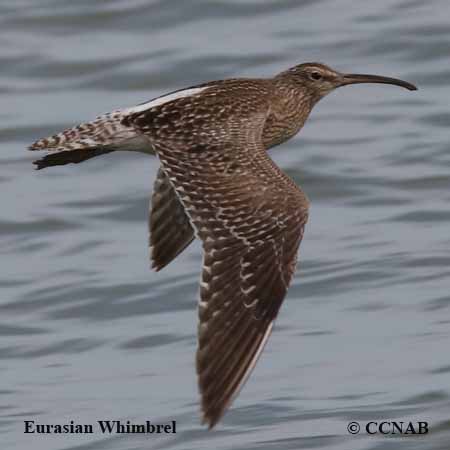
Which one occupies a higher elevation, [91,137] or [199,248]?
[91,137]

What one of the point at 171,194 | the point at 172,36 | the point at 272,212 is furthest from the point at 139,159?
the point at 272,212

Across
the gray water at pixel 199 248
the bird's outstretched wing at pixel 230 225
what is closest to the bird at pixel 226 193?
the bird's outstretched wing at pixel 230 225

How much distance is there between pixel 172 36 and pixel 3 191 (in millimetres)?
4034

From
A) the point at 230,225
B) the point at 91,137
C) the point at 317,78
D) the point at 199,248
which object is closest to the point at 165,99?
the point at 91,137

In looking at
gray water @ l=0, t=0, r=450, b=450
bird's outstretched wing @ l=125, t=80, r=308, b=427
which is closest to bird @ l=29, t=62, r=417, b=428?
bird's outstretched wing @ l=125, t=80, r=308, b=427

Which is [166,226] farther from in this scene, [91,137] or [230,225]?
[230,225]

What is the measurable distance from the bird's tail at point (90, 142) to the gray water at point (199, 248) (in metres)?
1.79

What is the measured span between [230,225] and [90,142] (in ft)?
4.53

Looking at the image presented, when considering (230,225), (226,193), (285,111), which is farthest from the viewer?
(285,111)

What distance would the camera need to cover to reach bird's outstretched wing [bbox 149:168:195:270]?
11.1m

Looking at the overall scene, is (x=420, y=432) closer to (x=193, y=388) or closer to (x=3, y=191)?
(x=193, y=388)

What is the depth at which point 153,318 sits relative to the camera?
43.8 ft

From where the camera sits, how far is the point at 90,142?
10.7 meters

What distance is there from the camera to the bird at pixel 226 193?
30.2 ft
